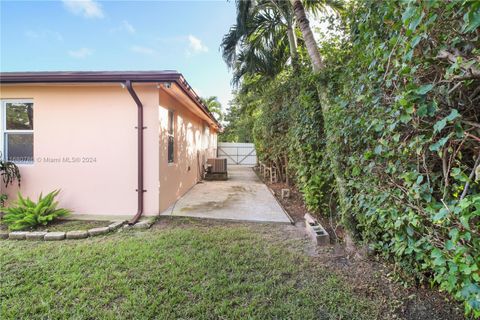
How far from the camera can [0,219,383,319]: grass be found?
1946 mm

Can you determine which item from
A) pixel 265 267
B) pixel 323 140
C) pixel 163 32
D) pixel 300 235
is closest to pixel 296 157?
pixel 323 140

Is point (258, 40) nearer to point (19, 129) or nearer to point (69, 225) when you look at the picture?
point (19, 129)

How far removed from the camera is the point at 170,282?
2348 millimetres

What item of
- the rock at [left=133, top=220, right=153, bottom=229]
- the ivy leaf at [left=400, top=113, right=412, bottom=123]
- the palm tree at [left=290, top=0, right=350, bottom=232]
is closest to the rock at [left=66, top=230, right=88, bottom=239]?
the rock at [left=133, top=220, right=153, bottom=229]

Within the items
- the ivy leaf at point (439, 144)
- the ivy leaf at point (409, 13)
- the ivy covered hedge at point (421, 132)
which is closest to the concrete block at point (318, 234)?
the ivy covered hedge at point (421, 132)

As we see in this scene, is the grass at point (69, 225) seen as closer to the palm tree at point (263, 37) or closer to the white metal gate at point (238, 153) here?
the palm tree at point (263, 37)

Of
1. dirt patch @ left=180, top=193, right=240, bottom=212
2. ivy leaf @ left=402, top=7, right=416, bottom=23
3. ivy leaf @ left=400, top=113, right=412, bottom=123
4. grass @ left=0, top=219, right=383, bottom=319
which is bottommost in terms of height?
grass @ left=0, top=219, right=383, bottom=319

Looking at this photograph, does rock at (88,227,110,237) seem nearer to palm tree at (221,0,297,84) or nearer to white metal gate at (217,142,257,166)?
palm tree at (221,0,297,84)

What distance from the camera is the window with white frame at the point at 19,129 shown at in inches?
184

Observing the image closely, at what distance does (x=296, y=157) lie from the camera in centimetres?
531

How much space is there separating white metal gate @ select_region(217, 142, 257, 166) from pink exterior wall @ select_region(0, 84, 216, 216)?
14453 mm

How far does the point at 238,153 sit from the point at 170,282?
17.2 metres

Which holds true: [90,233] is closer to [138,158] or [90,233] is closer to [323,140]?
[138,158]

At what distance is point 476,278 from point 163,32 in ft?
30.6
